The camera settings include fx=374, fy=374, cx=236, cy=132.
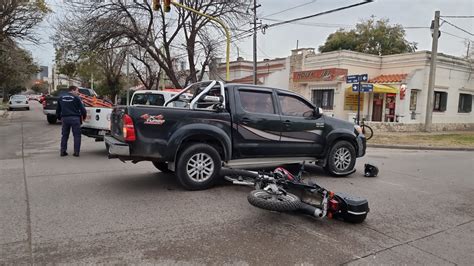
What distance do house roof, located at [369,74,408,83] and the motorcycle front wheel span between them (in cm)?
2074

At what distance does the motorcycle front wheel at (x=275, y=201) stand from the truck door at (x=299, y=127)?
232 cm

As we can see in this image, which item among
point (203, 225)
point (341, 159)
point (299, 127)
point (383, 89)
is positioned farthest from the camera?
point (383, 89)

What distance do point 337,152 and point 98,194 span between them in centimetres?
473

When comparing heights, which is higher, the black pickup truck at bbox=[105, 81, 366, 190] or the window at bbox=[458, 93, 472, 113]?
the window at bbox=[458, 93, 472, 113]

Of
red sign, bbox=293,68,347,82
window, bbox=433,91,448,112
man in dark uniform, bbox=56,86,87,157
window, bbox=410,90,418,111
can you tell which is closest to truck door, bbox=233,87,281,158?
man in dark uniform, bbox=56,86,87,157

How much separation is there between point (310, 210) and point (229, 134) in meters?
2.17

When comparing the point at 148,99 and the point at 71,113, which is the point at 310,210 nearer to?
the point at 71,113

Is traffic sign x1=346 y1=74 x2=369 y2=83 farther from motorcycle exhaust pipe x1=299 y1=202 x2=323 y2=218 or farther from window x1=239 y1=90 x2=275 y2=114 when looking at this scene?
motorcycle exhaust pipe x1=299 y1=202 x2=323 y2=218

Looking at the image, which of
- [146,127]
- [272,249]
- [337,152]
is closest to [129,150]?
[146,127]

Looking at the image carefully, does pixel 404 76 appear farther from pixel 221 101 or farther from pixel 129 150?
pixel 129 150

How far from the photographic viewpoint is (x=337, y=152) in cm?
782

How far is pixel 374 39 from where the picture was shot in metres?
40.4

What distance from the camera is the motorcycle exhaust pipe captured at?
482 centimetres

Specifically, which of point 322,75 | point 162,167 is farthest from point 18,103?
point 162,167
